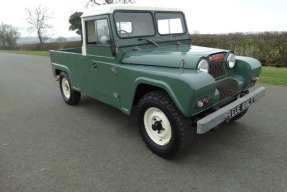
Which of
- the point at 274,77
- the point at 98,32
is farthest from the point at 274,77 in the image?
the point at 98,32

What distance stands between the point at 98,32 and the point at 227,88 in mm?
2295

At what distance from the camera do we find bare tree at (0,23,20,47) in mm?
57438

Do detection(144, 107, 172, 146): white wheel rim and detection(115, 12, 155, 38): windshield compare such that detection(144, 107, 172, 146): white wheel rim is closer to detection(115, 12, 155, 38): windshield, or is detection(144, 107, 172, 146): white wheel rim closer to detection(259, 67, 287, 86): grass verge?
detection(115, 12, 155, 38): windshield

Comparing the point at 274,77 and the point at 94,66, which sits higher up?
the point at 94,66

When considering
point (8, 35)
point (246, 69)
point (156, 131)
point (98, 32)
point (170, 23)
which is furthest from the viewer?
point (8, 35)

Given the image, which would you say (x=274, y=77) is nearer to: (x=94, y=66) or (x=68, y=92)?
(x=94, y=66)

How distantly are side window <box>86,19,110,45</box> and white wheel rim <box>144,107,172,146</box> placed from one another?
1.35 meters

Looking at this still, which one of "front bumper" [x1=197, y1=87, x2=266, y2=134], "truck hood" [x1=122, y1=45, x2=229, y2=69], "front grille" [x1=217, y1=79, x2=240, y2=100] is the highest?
"truck hood" [x1=122, y1=45, x2=229, y2=69]

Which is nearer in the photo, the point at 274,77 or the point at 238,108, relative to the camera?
the point at 238,108

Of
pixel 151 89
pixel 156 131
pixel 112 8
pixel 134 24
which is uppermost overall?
pixel 112 8

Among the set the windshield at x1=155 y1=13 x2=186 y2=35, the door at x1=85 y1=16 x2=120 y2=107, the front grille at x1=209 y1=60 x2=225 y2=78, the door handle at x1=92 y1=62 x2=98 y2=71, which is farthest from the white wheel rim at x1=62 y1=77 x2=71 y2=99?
the front grille at x1=209 y1=60 x2=225 y2=78

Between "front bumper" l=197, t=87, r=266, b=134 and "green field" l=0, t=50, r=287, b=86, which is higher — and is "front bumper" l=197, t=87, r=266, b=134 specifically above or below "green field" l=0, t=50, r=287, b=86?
above

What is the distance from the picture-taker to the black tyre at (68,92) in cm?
595

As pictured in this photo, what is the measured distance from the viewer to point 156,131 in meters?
3.67
